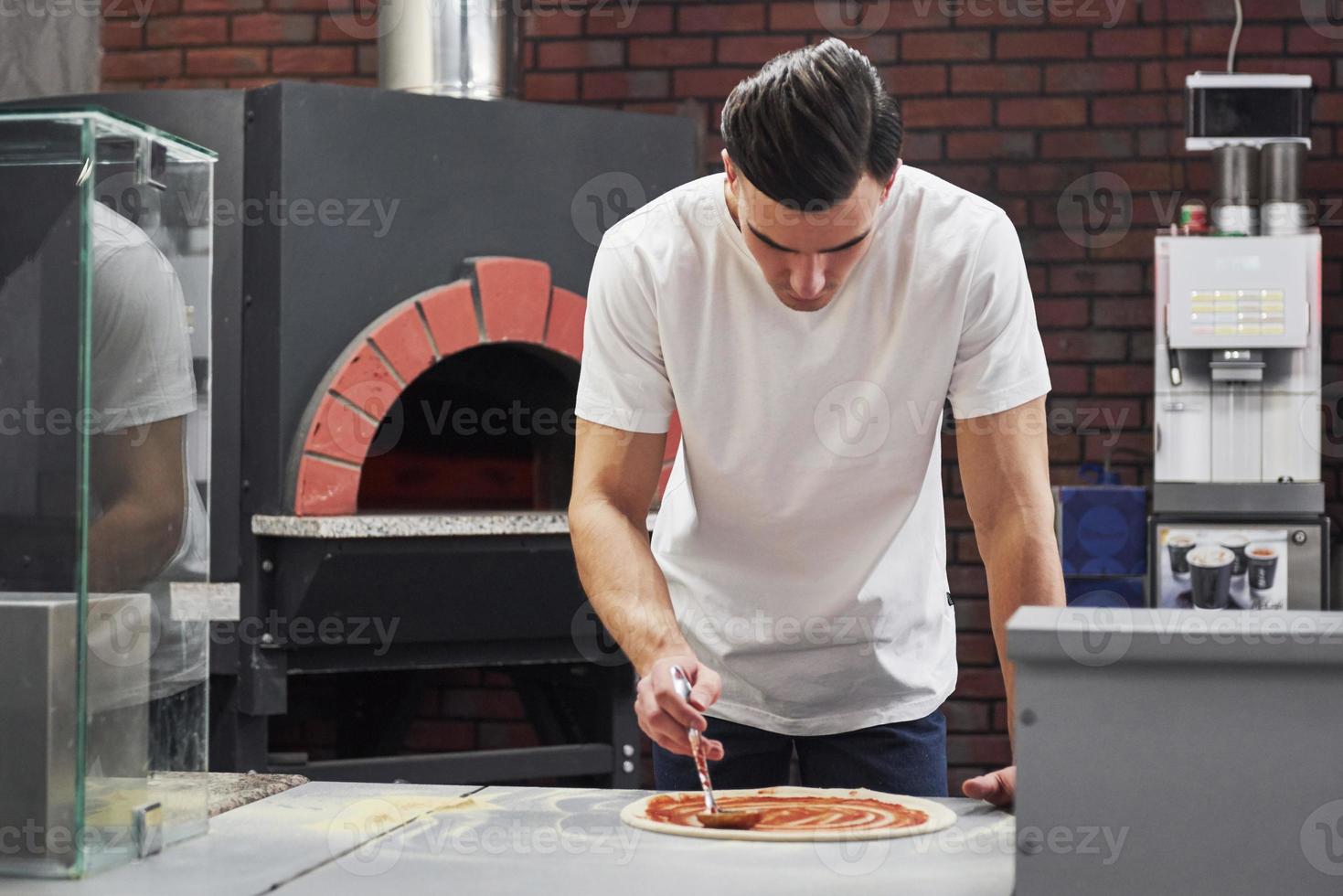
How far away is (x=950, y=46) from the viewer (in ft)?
13.1

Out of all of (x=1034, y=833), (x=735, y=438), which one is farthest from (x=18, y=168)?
(x=1034, y=833)

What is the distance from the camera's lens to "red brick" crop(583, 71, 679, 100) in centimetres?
405

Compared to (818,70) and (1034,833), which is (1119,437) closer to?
(818,70)

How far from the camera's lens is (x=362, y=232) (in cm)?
304

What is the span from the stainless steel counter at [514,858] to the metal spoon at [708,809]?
0.26 ft

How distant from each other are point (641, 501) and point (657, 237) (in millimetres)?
329

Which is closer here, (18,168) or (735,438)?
(18,168)

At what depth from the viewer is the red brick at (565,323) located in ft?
10.4

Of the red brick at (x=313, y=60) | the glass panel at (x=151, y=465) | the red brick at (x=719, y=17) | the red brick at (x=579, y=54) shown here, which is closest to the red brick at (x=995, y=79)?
the red brick at (x=719, y=17)

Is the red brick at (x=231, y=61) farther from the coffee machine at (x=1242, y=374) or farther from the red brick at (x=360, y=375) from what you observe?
the coffee machine at (x=1242, y=374)

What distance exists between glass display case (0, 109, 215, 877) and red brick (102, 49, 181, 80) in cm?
302

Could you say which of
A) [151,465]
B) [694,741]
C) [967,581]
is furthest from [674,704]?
[967,581]

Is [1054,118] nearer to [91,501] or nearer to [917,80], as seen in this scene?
[917,80]

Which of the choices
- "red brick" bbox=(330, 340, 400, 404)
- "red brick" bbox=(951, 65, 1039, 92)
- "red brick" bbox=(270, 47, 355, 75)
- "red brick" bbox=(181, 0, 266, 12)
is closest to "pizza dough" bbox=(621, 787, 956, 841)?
"red brick" bbox=(330, 340, 400, 404)
